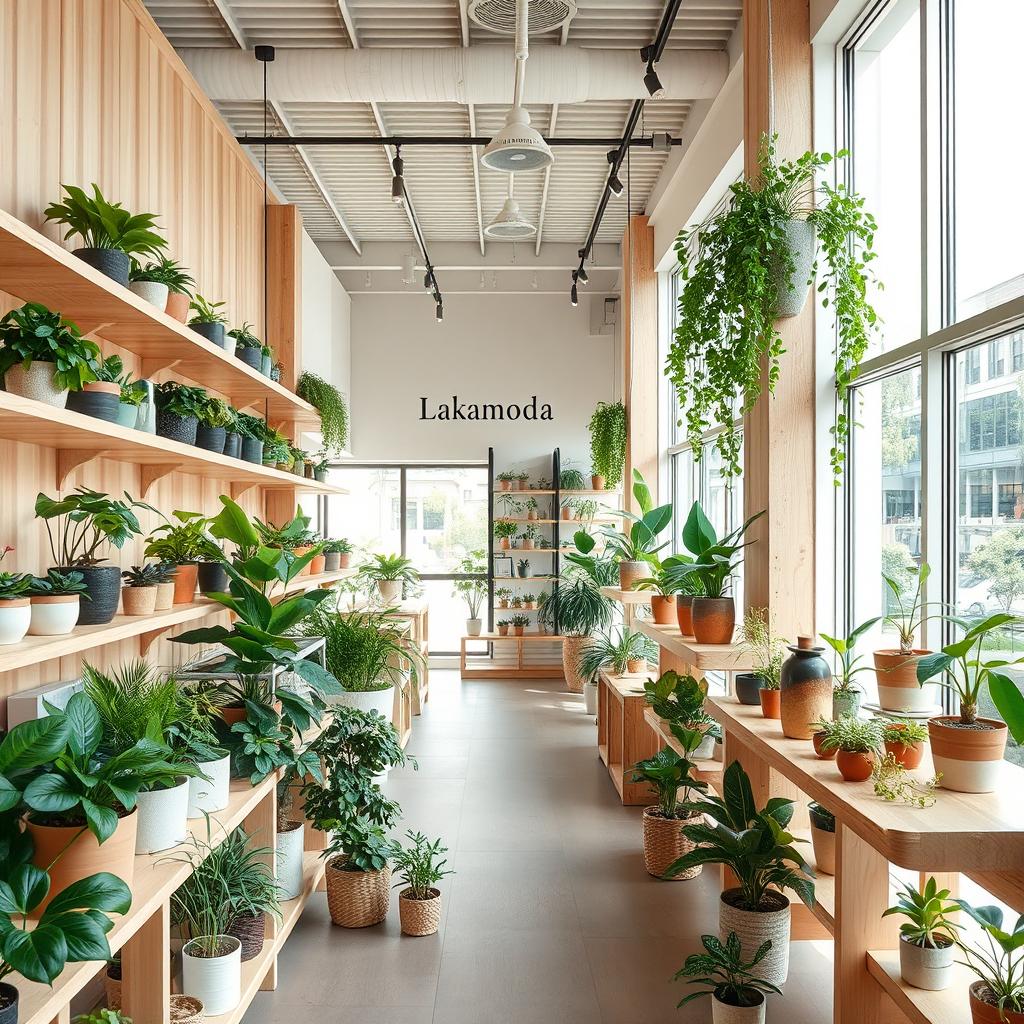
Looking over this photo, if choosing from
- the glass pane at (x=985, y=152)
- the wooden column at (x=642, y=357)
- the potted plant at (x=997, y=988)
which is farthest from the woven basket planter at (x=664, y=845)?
the wooden column at (x=642, y=357)

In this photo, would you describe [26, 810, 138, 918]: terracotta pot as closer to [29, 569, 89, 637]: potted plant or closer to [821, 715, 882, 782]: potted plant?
[29, 569, 89, 637]: potted plant

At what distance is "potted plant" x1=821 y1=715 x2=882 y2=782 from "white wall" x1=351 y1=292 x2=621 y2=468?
7.75 metres

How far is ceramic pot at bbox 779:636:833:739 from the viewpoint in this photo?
8.97 feet

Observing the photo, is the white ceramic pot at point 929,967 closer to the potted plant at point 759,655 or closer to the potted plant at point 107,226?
the potted plant at point 759,655

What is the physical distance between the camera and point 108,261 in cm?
279

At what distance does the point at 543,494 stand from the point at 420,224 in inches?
121

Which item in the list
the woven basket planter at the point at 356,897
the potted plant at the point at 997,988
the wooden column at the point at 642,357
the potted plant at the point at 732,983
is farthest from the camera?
the wooden column at the point at 642,357

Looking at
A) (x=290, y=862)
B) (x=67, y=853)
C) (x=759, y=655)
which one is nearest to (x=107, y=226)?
(x=67, y=853)

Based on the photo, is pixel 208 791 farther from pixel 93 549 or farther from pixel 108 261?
pixel 108 261

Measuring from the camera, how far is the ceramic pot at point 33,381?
7.79 feet

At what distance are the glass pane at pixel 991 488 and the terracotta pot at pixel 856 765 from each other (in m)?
0.46

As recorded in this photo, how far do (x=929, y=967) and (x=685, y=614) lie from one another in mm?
1725

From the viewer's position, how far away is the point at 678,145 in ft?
21.1

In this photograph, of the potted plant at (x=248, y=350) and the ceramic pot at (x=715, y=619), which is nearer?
the ceramic pot at (x=715, y=619)
